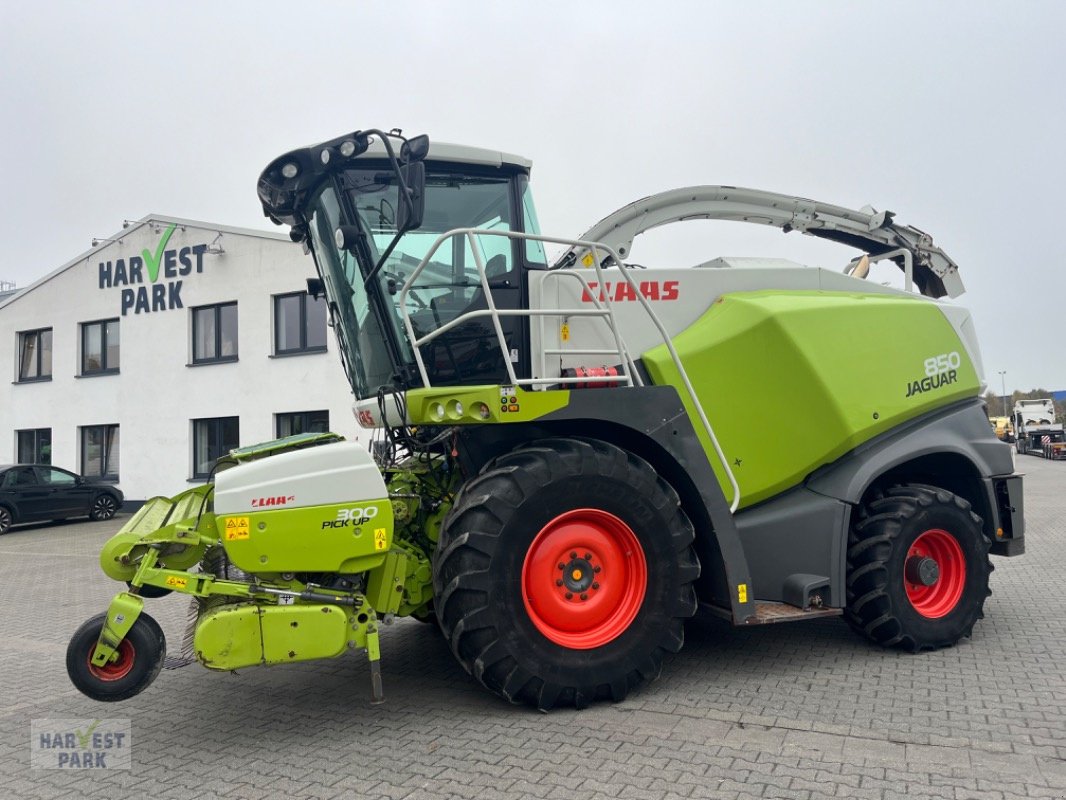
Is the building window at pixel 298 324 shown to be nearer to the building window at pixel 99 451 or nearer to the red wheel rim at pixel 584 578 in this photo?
the building window at pixel 99 451

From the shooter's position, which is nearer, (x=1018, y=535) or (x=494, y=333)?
(x=494, y=333)

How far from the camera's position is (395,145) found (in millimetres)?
4680

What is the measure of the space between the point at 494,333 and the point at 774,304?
1.79 m

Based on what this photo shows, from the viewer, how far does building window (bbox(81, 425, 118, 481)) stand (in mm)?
20000

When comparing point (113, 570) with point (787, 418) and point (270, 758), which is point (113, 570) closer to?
point (270, 758)

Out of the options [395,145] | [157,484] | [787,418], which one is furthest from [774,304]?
[157,484]

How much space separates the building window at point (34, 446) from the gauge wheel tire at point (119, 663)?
65.7 feet

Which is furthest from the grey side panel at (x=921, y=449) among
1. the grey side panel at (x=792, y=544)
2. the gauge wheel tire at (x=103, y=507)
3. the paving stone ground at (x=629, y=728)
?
the gauge wheel tire at (x=103, y=507)

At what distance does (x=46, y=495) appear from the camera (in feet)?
56.1

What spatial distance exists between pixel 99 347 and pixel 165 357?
2.80 meters

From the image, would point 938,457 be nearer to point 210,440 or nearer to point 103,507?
point 210,440

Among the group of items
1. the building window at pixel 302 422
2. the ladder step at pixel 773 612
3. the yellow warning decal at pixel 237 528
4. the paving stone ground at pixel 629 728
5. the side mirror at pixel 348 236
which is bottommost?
the paving stone ground at pixel 629 728

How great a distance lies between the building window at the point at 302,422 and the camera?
658 inches

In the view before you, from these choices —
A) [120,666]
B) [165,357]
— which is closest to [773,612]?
[120,666]
